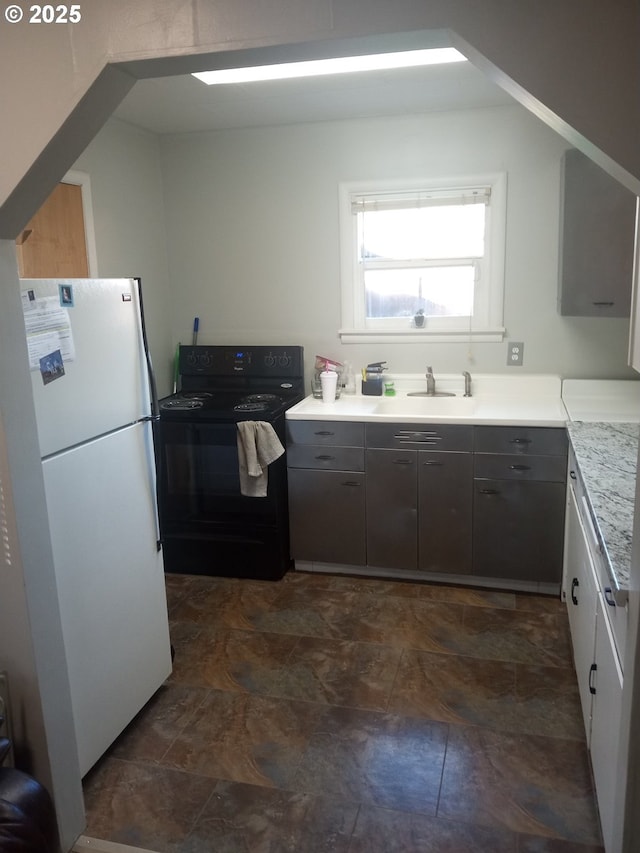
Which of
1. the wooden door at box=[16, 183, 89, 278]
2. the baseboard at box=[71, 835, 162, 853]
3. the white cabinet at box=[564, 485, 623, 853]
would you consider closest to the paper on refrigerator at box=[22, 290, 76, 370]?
the wooden door at box=[16, 183, 89, 278]

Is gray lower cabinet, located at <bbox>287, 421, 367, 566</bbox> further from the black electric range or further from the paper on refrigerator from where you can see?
the paper on refrigerator

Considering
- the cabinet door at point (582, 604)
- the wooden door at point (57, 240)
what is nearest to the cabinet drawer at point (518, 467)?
the cabinet door at point (582, 604)

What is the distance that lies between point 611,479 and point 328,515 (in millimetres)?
1616

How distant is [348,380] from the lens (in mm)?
3957

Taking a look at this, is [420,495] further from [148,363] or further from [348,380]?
[148,363]

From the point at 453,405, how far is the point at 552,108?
8.36 feet

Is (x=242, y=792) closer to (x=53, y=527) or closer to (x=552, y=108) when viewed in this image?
(x=53, y=527)

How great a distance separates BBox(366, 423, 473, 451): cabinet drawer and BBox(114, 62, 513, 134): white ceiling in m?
→ 1.61

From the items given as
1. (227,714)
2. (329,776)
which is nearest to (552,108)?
(329,776)

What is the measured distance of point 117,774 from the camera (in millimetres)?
2186

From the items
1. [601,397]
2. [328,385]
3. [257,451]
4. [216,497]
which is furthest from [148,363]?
[601,397]

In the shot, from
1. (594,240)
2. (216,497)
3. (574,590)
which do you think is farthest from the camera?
(216,497)

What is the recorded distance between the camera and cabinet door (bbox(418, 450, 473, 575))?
3.31 metres

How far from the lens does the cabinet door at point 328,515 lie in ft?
11.4
